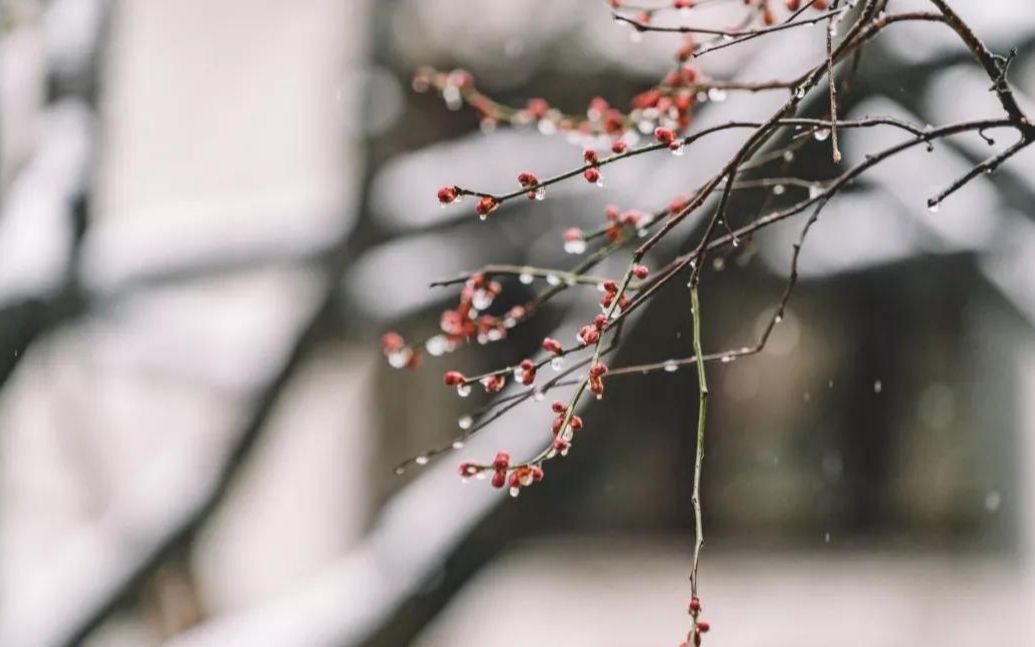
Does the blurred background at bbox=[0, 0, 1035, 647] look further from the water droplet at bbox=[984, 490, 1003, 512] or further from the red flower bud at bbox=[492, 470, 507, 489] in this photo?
the red flower bud at bbox=[492, 470, 507, 489]

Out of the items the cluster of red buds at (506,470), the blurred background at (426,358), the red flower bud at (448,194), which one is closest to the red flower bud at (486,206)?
the red flower bud at (448,194)

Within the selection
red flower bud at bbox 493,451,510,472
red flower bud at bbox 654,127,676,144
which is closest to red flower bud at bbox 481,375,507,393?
red flower bud at bbox 493,451,510,472

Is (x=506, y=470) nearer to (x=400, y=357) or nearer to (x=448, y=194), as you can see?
(x=448, y=194)

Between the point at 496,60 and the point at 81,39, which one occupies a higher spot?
the point at 496,60

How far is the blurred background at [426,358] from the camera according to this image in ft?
5.57

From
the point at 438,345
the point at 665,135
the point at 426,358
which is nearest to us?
the point at 665,135

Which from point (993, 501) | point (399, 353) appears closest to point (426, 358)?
point (993, 501)

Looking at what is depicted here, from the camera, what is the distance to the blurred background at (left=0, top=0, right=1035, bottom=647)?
1697 mm

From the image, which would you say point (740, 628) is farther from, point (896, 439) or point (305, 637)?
point (305, 637)

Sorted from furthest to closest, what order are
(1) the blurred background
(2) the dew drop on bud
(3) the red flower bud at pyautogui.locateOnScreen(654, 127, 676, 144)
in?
(1) the blurred background, (2) the dew drop on bud, (3) the red flower bud at pyautogui.locateOnScreen(654, 127, 676, 144)

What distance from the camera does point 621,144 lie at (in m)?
0.66

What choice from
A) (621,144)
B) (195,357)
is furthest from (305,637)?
(621,144)

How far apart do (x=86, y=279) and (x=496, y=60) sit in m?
1.31

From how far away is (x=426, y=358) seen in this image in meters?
3.26
